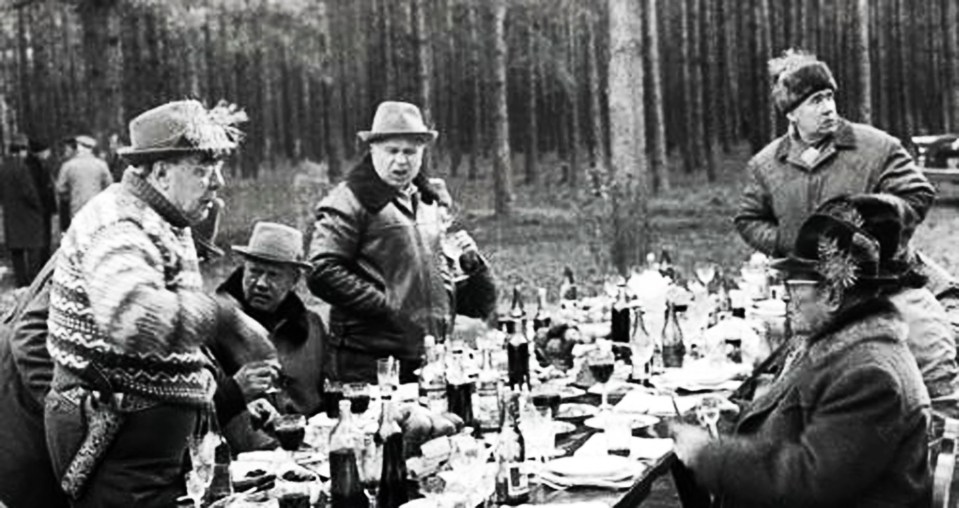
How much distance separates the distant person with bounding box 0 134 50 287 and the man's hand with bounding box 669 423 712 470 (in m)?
8.36

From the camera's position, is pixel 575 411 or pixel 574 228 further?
pixel 574 228

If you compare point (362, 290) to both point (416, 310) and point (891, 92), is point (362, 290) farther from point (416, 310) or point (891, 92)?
point (891, 92)

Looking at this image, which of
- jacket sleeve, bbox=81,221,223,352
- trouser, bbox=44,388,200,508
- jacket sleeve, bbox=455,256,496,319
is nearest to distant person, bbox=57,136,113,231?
jacket sleeve, bbox=455,256,496,319

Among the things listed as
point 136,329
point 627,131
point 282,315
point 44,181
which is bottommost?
point 282,315

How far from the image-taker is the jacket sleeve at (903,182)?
229 inches

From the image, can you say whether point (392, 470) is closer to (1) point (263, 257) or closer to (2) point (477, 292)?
(1) point (263, 257)

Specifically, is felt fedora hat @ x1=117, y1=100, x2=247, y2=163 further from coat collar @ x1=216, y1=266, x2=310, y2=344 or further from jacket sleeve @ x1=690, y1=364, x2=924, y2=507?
jacket sleeve @ x1=690, y1=364, x2=924, y2=507

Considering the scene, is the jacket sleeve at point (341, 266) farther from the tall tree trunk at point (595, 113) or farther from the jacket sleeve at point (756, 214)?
the tall tree trunk at point (595, 113)

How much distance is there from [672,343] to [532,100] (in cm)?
495

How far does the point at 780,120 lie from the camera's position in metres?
9.48

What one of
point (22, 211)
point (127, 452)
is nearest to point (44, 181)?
point (22, 211)

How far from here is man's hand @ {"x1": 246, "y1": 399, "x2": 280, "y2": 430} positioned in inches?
163

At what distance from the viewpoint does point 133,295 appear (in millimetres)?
3334

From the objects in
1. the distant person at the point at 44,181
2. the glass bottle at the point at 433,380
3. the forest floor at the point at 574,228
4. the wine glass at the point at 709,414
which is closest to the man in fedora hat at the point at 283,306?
the glass bottle at the point at 433,380
